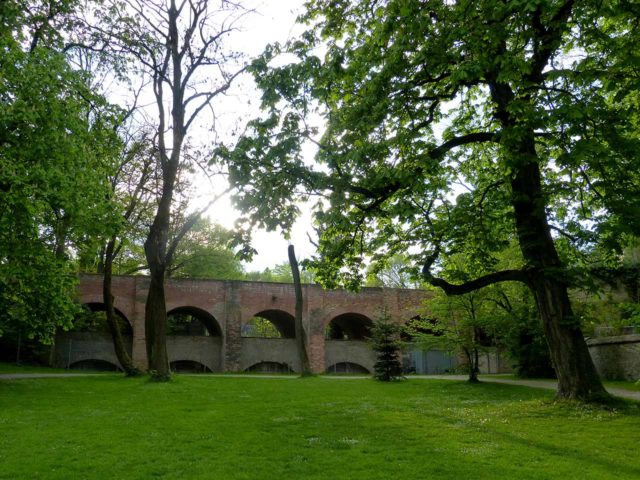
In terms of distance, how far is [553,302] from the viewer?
466 inches

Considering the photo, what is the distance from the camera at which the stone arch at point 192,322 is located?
34.2m

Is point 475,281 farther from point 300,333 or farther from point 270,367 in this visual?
point 270,367

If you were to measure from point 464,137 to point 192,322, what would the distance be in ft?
104

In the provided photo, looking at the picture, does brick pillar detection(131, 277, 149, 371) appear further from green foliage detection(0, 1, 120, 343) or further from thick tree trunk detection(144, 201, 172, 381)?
green foliage detection(0, 1, 120, 343)

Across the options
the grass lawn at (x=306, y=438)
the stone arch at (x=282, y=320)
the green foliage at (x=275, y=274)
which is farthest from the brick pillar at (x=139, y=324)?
the green foliage at (x=275, y=274)

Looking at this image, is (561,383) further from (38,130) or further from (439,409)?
(38,130)

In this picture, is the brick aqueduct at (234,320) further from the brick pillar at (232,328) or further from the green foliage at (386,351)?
the green foliage at (386,351)

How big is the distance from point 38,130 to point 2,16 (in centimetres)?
289

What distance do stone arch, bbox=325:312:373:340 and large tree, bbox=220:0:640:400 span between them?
23.8 m

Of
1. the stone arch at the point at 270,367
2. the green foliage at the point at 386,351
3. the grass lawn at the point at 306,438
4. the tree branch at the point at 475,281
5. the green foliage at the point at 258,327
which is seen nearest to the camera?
the grass lawn at the point at 306,438

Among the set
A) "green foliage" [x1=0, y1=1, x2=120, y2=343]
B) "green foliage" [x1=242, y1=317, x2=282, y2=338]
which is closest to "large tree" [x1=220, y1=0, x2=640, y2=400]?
"green foliage" [x1=0, y1=1, x2=120, y2=343]

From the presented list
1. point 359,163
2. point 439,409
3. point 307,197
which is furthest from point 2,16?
point 439,409

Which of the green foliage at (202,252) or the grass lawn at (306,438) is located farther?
the green foliage at (202,252)

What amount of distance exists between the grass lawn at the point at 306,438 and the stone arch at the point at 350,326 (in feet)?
76.7
